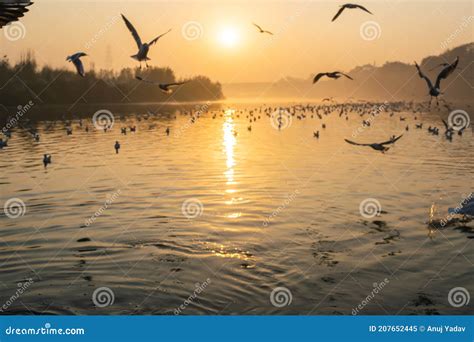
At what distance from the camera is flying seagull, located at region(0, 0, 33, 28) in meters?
5.18

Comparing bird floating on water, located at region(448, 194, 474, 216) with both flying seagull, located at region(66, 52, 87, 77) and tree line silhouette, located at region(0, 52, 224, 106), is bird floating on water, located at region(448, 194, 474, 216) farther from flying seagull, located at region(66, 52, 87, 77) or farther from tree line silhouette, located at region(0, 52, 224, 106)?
tree line silhouette, located at region(0, 52, 224, 106)

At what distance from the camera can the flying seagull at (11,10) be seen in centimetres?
518

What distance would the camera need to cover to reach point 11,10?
5.37 meters

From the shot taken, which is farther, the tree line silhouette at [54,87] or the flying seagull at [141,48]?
the tree line silhouette at [54,87]

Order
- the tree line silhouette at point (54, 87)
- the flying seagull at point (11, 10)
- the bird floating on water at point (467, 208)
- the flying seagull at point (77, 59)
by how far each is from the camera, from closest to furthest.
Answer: the flying seagull at point (11, 10) < the flying seagull at point (77, 59) < the bird floating on water at point (467, 208) < the tree line silhouette at point (54, 87)

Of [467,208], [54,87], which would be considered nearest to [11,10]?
[467,208]

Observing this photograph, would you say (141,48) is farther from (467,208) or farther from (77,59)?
(467,208)

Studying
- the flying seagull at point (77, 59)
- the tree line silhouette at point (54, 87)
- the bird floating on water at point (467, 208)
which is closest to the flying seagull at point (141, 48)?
the flying seagull at point (77, 59)

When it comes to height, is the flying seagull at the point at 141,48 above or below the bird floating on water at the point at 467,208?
above

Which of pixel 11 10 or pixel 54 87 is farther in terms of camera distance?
pixel 54 87

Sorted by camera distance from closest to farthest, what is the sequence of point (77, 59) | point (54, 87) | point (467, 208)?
point (77, 59)
point (467, 208)
point (54, 87)

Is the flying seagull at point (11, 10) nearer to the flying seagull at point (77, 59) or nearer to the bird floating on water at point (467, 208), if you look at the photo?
the flying seagull at point (77, 59)

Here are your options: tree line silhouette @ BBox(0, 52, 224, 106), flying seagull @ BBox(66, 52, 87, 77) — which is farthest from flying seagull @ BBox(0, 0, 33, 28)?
tree line silhouette @ BBox(0, 52, 224, 106)

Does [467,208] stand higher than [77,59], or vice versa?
[77,59]
